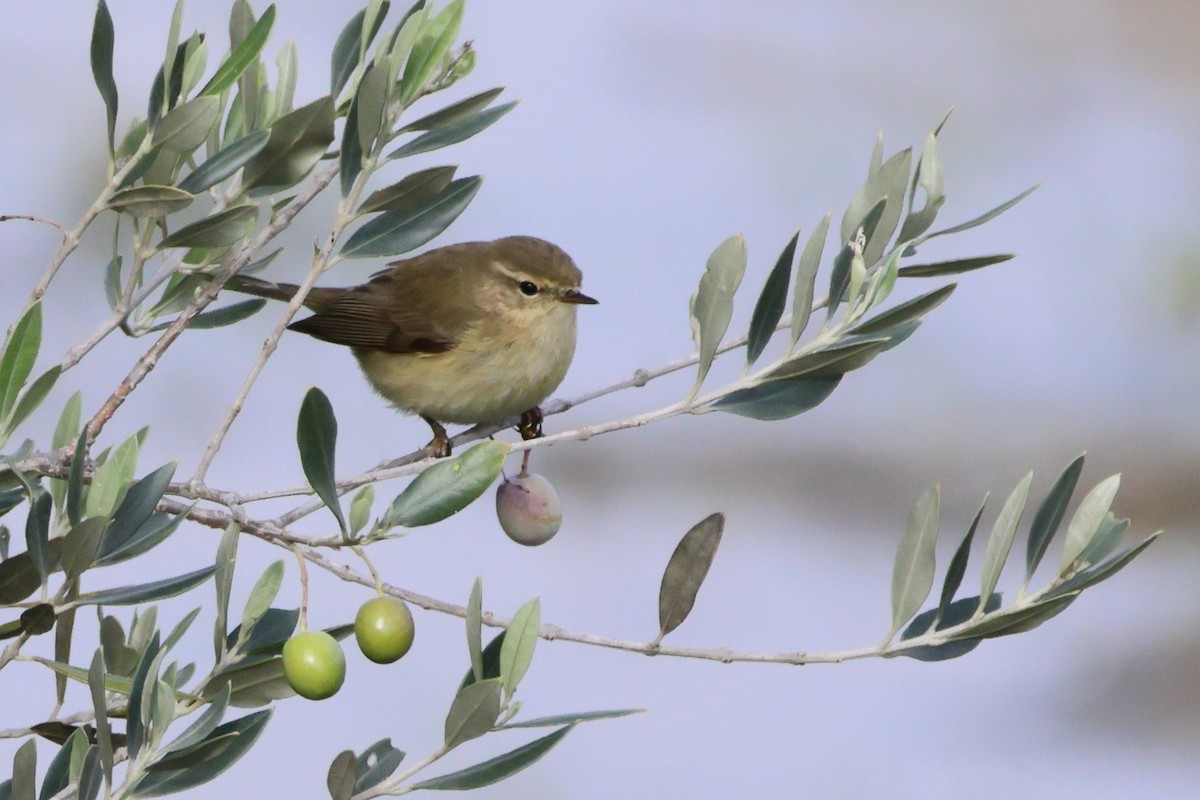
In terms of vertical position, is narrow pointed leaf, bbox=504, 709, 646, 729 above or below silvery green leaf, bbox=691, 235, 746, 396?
below

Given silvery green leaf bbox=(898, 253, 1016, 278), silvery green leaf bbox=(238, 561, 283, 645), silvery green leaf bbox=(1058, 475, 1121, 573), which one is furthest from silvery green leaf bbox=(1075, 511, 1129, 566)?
silvery green leaf bbox=(238, 561, 283, 645)

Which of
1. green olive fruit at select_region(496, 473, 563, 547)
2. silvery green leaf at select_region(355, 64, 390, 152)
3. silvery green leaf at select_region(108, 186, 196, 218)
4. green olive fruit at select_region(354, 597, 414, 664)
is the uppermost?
silvery green leaf at select_region(355, 64, 390, 152)

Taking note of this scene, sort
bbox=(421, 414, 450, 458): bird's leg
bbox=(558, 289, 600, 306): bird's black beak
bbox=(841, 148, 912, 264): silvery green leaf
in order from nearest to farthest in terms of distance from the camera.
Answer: bbox=(841, 148, 912, 264): silvery green leaf → bbox=(421, 414, 450, 458): bird's leg → bbox=(558, 289, 600, 306): bird's black beak

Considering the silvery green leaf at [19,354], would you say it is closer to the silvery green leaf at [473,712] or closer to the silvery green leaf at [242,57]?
the silvery green leaf at [242,57]

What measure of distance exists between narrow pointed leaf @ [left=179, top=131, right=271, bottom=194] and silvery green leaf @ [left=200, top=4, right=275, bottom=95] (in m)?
0.10

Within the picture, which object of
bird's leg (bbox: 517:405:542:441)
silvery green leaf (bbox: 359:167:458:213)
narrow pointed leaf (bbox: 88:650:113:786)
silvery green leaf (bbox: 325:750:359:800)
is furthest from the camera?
bird's leg (bbox: 517:405:542:441)

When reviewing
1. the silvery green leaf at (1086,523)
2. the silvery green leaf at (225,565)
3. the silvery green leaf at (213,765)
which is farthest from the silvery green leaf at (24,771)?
the silvery green leaf at (1086,523)

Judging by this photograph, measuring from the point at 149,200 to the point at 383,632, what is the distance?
531 millimetres

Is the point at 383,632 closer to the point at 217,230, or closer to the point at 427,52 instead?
the point at 217,230

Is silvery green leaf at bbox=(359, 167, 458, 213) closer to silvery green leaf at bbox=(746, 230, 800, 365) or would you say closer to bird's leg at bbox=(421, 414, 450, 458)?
silvery green leaf at bbox=(746, 230, 800, 365)

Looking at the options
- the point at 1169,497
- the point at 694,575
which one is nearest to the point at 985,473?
the point at 1169,497

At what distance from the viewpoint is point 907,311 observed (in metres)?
1.52

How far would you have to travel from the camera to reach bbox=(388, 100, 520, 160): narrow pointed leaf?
63.2 inches

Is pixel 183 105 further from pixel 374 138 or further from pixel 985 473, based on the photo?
pixel 985 473
